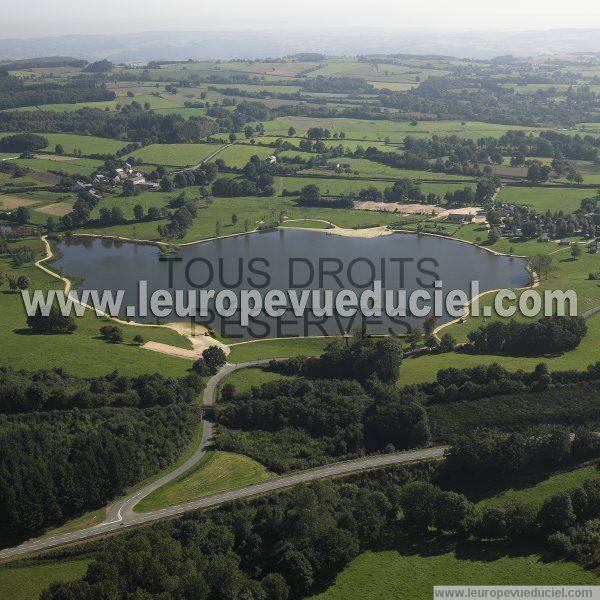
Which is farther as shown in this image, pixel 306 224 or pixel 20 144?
pixel 20 144

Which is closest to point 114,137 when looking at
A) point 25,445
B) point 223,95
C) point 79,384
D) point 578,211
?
point 223,95

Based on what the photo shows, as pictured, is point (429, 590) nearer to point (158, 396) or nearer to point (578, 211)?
point (158, 396)

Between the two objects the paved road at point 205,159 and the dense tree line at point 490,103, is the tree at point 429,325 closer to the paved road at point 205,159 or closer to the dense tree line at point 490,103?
the paved road at point 205,159

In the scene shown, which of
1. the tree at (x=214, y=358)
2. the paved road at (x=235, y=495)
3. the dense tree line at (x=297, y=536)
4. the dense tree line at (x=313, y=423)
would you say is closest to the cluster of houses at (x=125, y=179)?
the tree at (x=214, y=358)

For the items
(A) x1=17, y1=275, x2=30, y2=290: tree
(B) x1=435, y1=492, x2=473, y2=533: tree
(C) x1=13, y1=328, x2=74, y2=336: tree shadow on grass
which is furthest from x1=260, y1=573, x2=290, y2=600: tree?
(A) x1=17, y1=275, x2=30, y2=290: tree

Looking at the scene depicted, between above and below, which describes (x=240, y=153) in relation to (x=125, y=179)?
above

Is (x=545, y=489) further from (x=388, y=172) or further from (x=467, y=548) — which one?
(x=388, y=172)

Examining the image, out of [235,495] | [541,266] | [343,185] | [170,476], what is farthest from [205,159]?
[235,495]
